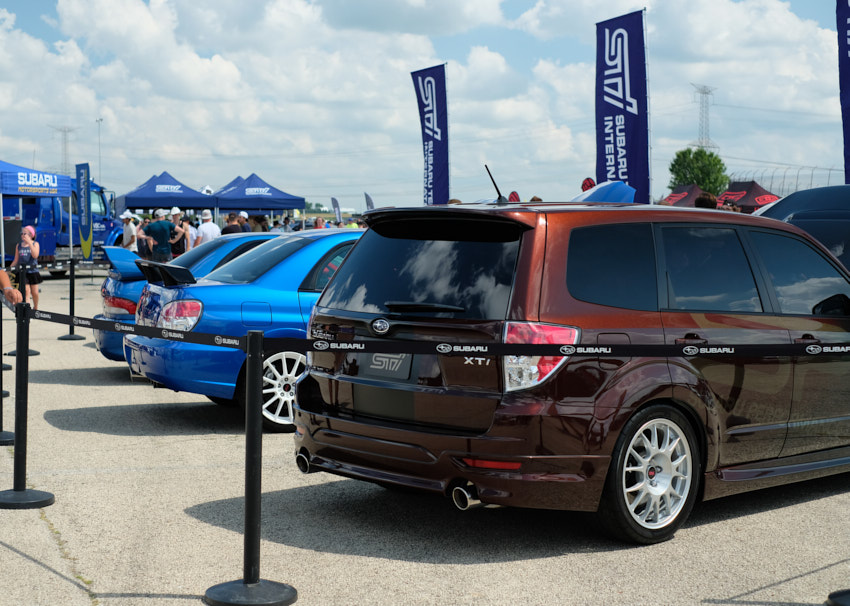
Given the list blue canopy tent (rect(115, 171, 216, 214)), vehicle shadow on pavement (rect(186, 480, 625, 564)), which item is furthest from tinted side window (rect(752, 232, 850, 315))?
blue canopy tent (rect(115, 171, 216, 214))

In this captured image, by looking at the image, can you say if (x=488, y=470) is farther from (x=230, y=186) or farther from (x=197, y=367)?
(x=230, y=186)

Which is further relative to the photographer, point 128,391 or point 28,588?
point 128,391

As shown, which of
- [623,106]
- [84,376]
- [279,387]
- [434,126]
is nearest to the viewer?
[279,387]

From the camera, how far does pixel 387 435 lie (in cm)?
515

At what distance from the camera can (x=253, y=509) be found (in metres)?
4.23

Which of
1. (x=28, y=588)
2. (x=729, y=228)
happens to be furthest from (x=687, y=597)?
(x=28, y=588)

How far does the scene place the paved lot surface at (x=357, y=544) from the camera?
4.49 metres

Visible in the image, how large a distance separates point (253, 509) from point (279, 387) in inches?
171

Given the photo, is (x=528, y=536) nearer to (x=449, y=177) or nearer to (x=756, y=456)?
(x=756, y=456)

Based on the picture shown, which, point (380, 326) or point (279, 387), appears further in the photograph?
point (279, 387)

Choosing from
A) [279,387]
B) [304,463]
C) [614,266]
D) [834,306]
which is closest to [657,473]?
[614,266]

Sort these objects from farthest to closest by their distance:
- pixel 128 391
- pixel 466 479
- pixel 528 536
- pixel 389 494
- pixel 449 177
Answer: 1. pixel 449 177
2. pixel 128 391
3. pixel 389 494
4. pixel 528 536
5. pixel 466 479

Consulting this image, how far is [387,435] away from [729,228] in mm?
2224

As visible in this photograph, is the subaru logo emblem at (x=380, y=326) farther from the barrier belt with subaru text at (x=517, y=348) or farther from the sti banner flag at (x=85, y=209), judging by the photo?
the sti banner flag at (x=85, y=209)
